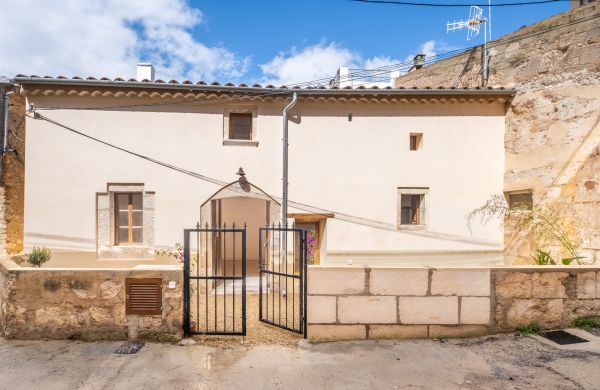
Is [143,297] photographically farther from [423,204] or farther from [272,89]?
[423,204]

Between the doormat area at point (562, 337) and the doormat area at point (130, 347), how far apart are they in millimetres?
5567

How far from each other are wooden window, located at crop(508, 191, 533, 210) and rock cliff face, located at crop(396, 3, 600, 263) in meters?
0.21

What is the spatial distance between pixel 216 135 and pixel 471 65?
7.80m

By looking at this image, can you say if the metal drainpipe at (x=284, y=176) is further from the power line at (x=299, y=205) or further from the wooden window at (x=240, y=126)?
the wooden window at (x=240, y=126)

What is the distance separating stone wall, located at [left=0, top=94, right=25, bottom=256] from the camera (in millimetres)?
6945

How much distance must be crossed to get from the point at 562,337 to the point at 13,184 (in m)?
10.9

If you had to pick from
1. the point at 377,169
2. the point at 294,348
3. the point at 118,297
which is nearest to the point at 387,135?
the point at 377,169

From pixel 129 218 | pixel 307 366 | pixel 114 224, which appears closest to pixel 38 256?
pixel 114 224

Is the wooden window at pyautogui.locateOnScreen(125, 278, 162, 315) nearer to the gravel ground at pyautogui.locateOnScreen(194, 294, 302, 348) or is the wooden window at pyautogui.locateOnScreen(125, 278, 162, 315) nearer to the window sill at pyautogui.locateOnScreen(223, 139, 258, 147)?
the gravel ground at pyautogui.locateOnScreen(194, 294, 302, 348)

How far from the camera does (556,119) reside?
7199mm

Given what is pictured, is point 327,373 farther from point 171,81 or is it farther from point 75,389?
point 171,81

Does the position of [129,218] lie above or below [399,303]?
above

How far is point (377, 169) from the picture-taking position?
8.04 m

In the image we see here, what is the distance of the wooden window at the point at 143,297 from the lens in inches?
169
